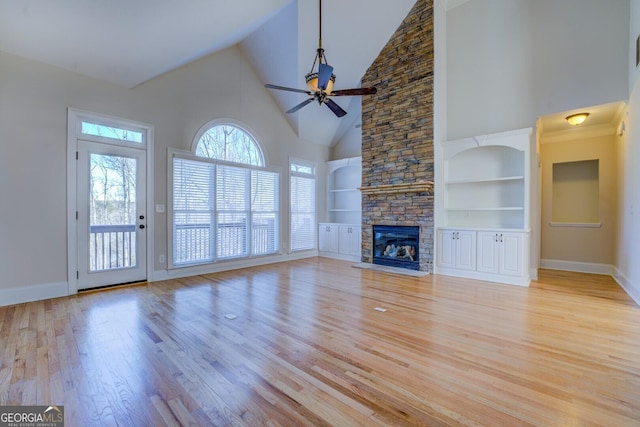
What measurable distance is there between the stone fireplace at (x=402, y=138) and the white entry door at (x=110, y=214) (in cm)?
433

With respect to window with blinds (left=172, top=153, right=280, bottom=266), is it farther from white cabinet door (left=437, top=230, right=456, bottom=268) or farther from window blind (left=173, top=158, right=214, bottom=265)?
white cabinet door (left=437, top=230, right=456, bottom=268)

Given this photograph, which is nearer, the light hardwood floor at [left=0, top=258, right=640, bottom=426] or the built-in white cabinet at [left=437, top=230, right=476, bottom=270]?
the light hardwood floor at [left=0, top=258, right=640, bottom=426]

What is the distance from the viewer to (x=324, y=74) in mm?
3441

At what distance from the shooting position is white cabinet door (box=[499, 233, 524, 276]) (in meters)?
4.59

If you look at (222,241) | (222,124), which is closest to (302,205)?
(222,241)

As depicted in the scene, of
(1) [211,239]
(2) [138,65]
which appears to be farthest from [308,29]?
(1) [211,239]

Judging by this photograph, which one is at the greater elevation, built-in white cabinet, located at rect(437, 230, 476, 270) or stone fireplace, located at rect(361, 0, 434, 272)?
stone fireplace, located at rect(361, 0, 434, 272)

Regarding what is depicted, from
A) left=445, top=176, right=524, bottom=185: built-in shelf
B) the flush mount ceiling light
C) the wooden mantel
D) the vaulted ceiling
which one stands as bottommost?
the wooden mantel

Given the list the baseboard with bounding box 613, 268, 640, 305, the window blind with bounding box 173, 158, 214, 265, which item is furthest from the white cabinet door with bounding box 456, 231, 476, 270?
the window blind with bounding box 173, 158, 214, 265

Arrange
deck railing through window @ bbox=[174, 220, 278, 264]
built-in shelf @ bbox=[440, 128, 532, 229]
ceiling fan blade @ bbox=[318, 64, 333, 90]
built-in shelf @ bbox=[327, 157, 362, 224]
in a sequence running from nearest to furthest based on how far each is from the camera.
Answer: ceiling fan blade @ bbox=[318, 64, 333, 90]
built-in shelf @ bbox=[440, 128, 532, 229]
deck railing through window @ bbox=[174, 220, 278, 264]
built-in shelf @ bbox=[327, 157, 362, 224]

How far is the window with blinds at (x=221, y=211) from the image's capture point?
5148 millimetres

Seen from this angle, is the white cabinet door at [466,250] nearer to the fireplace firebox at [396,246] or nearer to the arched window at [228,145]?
the fireplace firebox at [396,246]

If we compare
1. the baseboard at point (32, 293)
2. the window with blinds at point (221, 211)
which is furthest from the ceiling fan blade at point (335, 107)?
the baseboard at point (32, 293)

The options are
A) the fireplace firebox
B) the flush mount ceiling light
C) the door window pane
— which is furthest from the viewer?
the fireplace firebox
